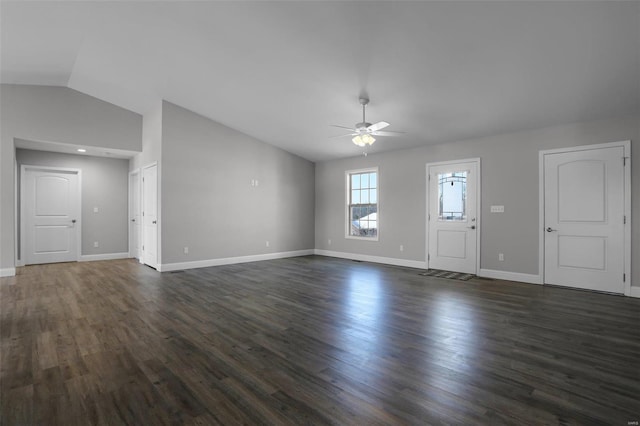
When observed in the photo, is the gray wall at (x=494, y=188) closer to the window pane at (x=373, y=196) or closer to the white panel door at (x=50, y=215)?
the window pane at (x=373, y=196)

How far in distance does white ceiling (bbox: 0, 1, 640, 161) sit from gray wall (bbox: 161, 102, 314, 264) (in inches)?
35.5

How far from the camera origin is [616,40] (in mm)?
A: 3006

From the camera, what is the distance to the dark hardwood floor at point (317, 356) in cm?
177

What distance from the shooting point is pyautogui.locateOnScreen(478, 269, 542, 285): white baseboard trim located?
5.11 metres

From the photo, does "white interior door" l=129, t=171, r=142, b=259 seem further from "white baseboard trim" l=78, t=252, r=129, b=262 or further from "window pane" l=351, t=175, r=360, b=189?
"window pane" l=351, t=175, r=360, b=189

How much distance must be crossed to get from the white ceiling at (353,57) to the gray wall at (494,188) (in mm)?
288

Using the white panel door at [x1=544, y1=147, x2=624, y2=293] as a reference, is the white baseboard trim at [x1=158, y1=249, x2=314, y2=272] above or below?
below

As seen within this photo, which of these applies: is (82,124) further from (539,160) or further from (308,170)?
(539,160)

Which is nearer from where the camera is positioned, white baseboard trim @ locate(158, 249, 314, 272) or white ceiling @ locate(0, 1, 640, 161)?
white ceiling @ locate(0, 1, 640, 161)

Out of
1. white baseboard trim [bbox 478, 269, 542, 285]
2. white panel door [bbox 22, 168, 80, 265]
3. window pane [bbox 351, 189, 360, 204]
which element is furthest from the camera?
window pane [bbox 351, 189, 360, 204]

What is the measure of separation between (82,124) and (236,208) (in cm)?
341

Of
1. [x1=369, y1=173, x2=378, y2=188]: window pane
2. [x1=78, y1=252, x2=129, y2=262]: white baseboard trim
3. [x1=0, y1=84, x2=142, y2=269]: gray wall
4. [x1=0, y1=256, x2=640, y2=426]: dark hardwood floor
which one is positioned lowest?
[x1=0, y1=256, x2=640, y2=426]: dark hardwood floor

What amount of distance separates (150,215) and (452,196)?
6177 mm

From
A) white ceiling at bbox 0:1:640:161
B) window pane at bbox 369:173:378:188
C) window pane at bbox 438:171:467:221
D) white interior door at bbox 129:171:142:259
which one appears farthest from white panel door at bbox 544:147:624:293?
white interior door at bbox 129:171:142:259
